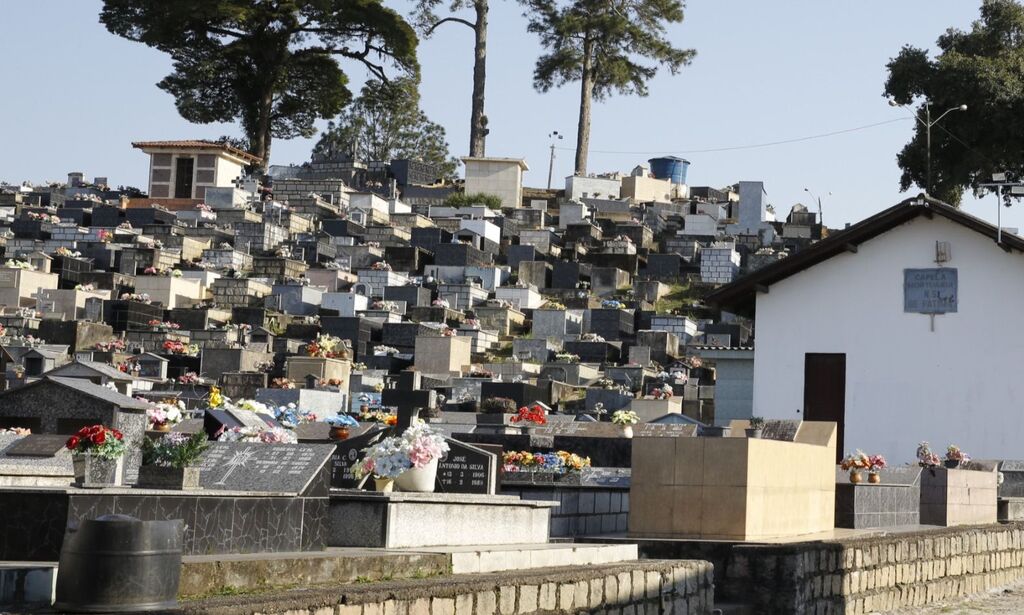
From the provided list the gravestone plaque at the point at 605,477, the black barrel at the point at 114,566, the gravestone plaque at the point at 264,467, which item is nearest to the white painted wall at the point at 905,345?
the gravestone plaque at the point at 605,477

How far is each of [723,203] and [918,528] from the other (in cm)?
4276

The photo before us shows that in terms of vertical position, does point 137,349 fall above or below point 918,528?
above

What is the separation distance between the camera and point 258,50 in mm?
57219

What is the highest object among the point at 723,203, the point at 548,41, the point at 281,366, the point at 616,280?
the point at 548,41

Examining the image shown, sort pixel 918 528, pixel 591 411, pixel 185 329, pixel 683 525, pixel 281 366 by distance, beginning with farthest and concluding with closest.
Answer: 1. pixel 185 329
2. pixel 281 366
3. pixel 591 411
4. pixel 918 528
5. pixel 683 525

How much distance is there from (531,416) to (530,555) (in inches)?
438

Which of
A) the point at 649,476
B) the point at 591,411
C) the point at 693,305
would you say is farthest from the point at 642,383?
the point at 649,476

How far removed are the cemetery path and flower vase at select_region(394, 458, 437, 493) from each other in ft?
18.5

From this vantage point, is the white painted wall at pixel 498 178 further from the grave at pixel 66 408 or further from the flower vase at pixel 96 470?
the flower vase at pixel 96 470

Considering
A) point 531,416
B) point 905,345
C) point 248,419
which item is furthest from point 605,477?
point 905,345

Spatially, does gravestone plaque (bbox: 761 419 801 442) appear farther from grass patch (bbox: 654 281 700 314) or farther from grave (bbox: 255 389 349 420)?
grass patch (bbox: 654 281 700 314)

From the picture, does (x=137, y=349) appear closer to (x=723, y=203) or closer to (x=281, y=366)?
(x=281, y=366)

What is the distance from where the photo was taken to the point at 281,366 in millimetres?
27672

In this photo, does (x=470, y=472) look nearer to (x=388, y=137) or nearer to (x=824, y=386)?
(x=824, y=386)
